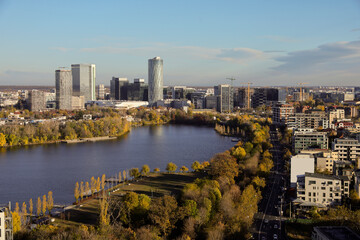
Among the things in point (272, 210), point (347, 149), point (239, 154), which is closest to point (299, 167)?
point (272, 210)

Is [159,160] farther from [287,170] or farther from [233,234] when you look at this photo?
[233,234]

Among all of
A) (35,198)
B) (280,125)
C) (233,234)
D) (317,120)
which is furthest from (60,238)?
(280,125)

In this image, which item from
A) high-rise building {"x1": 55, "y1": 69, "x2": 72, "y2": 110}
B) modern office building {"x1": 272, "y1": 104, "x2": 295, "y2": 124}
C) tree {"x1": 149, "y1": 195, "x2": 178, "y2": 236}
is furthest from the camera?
high-rise building {"x1": 55, "y1": 69, "x2": 72, "y2": 110}

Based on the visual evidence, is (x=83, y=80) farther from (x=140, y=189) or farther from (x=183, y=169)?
(x=140, y=189)

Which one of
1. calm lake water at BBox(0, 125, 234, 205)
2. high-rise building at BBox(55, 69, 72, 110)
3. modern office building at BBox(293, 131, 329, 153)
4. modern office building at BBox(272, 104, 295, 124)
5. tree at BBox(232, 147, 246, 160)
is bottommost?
calm lake water at BBox(0, 125, 234, 205)

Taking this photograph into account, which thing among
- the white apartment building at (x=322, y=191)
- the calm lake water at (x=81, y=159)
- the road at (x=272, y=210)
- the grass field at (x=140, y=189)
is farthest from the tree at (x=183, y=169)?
the white apartment building at (x=322, y=191)

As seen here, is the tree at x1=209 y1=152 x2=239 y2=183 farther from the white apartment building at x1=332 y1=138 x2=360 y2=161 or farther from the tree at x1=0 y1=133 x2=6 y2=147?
the tree at x1=0 y1=133 x2=6 y2=147

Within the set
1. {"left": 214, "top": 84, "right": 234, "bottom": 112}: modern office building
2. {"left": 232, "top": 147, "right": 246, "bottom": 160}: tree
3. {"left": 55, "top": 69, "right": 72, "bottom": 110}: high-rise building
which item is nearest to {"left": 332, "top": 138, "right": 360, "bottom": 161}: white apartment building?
{"left": 232, "top": 147, "right": 246, "bottom": 160}: tree

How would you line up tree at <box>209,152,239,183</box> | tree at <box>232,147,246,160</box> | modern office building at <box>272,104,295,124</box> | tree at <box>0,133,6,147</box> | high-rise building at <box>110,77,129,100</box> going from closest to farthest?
tree at <box>209,152,239,183</box>
tree at <box>232,147,246,160</box>
tree at <box>0,133,6,147</box>
modern office building at <box>272,104,295,124</box>
high-rise building at <box>110,77,129,100</box>
